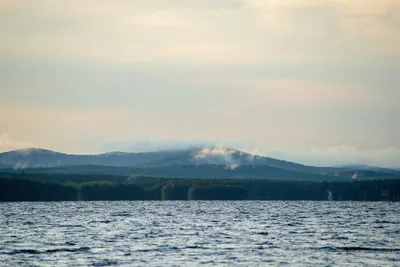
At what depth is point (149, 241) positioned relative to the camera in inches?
4754

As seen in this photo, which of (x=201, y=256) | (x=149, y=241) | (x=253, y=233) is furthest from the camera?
(x=253, y=233)

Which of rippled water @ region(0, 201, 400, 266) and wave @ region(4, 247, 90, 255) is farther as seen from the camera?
wave @ region(4, 247, 90, 255)

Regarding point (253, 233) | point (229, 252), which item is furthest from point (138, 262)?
point (253, 233)

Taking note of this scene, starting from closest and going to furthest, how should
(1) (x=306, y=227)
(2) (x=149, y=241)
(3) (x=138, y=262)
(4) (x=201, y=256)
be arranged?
1. (3) (x=138, y=262)
2. (4) (x=201, y=256)
3. (2) (x=149, y=241)
4. (1) (x=306, y=227)

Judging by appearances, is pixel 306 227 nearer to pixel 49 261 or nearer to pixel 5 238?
pixel 5 238

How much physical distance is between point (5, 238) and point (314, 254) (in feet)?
172

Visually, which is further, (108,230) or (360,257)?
(108,230)

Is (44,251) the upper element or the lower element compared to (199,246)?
lower

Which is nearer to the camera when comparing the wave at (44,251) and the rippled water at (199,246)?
the rippled water at (199,246)

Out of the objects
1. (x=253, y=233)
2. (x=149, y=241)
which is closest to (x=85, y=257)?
(x=149, y=241)

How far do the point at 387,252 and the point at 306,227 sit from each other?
5755 centimetres

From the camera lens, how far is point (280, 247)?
110625mm

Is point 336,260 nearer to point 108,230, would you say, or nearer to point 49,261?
point 49,261

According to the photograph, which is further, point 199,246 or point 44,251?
point 199,246
